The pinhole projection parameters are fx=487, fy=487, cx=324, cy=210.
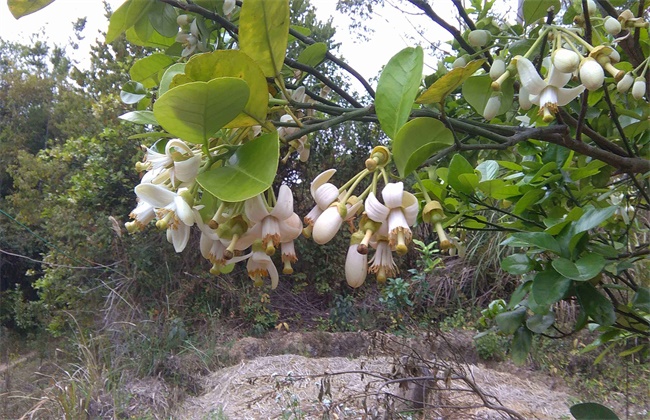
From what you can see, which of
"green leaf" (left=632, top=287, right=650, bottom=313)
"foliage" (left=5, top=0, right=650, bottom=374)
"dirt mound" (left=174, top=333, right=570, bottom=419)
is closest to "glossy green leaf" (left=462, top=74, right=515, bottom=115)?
"foliage" (left=5, top=0, right=650, bottom=374)

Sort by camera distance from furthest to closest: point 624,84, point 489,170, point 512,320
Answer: point 512,320, point 489,170, point 624,84

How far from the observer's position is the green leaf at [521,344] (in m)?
0.67

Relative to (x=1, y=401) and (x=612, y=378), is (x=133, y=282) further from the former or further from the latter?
(x=612, y=378)

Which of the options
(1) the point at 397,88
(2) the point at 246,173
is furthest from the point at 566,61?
(2) the point at 246,173

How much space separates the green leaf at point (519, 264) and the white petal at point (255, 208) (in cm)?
36

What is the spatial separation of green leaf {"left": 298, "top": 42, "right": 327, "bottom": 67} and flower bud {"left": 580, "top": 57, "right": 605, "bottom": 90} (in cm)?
21

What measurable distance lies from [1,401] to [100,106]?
1866 mm

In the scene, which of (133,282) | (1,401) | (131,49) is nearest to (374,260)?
(1,401)

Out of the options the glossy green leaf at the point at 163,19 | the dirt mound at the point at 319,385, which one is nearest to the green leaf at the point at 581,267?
the glossy green leaf at the point at 163,19

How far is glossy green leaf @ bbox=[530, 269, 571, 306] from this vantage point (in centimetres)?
44

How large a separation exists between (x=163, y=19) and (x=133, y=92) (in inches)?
2.9

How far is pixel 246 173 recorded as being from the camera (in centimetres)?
26

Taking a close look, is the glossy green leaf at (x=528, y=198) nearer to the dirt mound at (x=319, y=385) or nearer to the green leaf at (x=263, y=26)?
the green leaf at (x=263, y=26)

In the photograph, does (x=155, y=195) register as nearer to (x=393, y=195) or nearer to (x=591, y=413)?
(x=393, y=195)
